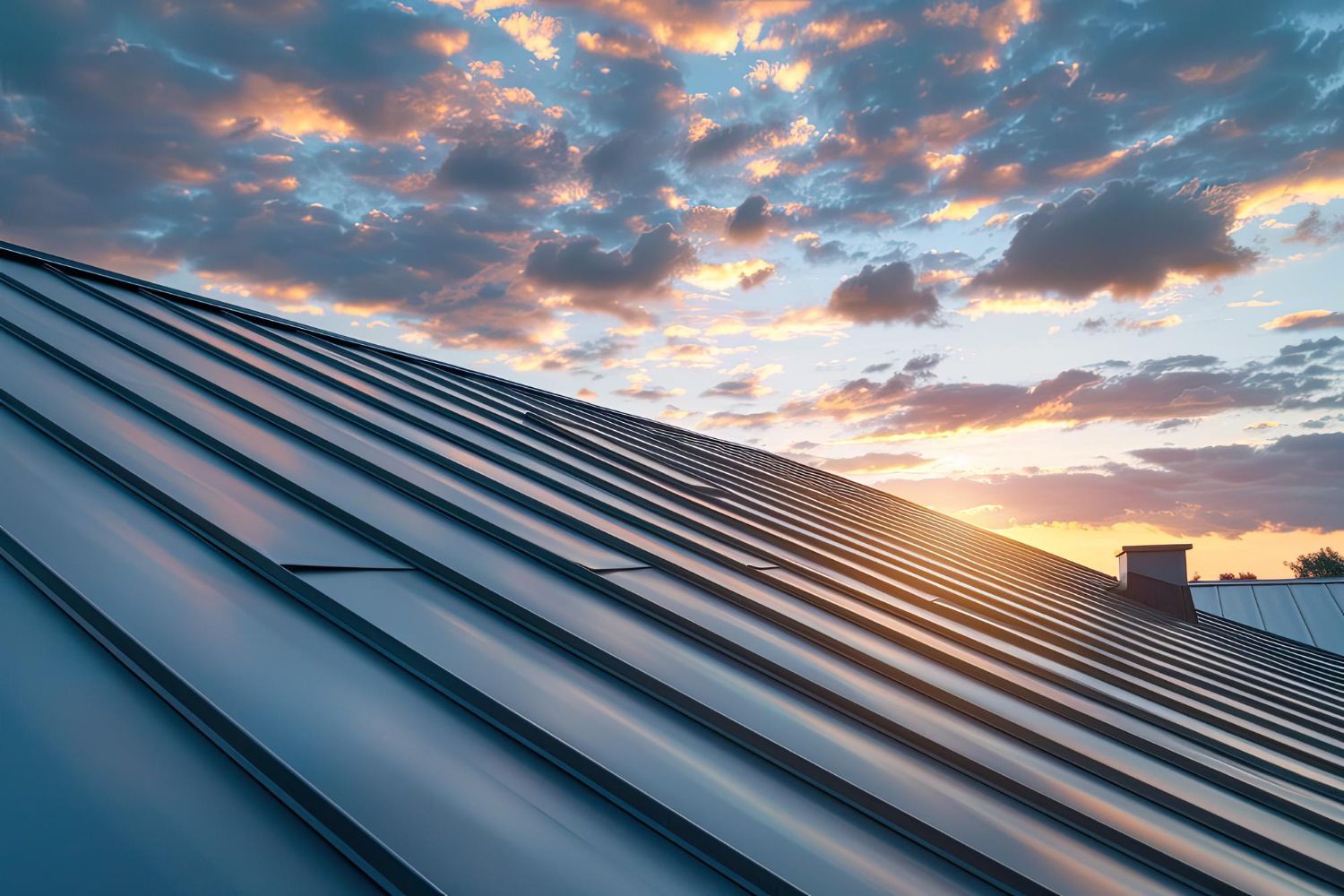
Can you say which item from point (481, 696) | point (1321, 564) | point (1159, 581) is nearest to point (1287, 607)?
point (1159, 581)

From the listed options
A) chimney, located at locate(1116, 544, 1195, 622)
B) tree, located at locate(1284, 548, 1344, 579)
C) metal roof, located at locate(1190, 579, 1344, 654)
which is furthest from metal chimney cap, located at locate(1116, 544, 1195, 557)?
tree, located at locate(1284, 548, 1344, 579)

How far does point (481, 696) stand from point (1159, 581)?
57.4 ft

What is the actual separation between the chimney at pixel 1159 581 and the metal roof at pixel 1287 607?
773 centimetres

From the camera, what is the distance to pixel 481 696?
2.88 m

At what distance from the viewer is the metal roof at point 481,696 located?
2.10 m

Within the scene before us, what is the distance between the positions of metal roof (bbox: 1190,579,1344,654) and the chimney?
773 cm

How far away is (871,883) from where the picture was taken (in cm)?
271

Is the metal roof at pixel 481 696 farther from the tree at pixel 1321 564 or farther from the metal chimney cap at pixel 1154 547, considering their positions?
the tree at pixel 1321 564

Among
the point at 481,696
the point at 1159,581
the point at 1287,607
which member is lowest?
the point at 481,696

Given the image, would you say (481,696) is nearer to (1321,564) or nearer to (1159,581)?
(1159,581)

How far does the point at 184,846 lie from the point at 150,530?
198 centimetres

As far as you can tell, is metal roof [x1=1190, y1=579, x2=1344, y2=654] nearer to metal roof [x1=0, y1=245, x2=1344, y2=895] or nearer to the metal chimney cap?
the metal chimney cap

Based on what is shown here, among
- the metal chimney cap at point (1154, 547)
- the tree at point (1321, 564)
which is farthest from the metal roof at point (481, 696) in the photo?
the tree at point (1321, 564)

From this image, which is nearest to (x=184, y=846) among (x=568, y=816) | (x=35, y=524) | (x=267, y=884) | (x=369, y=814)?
(x=267, y=884)
